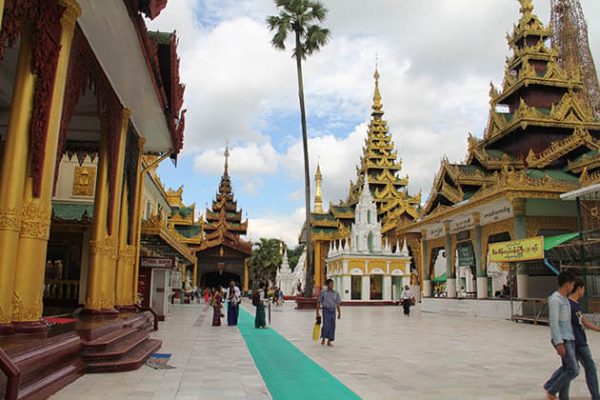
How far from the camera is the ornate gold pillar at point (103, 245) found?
351 inches

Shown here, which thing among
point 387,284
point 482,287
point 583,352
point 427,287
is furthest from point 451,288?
point 583,352

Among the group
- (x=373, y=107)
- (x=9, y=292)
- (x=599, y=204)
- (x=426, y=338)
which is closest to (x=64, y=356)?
(x=9, y=292)

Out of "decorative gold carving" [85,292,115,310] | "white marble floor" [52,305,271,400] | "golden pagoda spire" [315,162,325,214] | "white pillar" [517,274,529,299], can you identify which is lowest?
"white marble floor" [52,305,271,400]

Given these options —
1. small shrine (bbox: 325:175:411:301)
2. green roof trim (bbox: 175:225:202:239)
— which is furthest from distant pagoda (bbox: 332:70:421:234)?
green roof trim (bbox: 175:225:202:239)

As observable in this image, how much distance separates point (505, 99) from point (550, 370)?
20.5 metres

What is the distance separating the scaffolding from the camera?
3838 cm

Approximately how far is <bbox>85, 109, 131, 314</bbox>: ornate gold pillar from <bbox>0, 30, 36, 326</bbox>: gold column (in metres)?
3.87

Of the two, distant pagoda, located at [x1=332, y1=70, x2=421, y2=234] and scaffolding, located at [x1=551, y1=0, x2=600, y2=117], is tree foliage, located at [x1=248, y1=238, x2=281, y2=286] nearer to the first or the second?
distant pagoda, located at [x1=332, y1=70, x2=421, y2=234]

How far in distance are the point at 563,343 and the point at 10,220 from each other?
5.63 meters

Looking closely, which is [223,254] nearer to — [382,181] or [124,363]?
[382,181]

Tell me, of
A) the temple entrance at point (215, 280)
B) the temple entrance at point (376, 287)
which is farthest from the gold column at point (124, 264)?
the temple entrance at point (215, 280)

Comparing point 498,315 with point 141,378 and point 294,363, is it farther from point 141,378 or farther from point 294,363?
point 141,378

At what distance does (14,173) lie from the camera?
5.20 metres

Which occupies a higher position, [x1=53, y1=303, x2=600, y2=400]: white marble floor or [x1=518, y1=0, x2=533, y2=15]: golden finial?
[x1=518, y1=0, x2=533, y2=15]: golden finial
